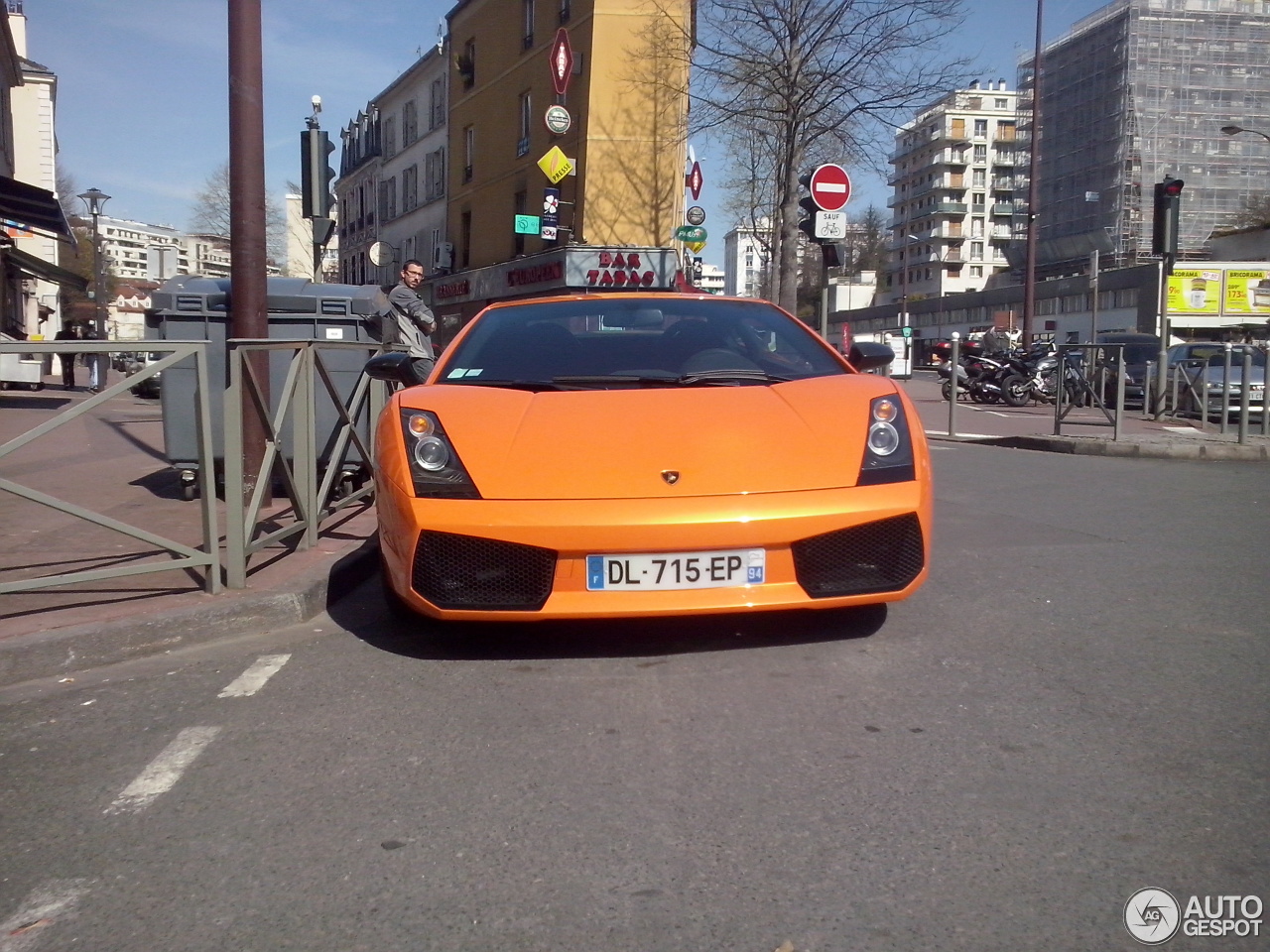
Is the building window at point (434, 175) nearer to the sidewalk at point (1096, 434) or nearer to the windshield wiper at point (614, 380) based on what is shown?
the sidewalk at point (1096, 434)

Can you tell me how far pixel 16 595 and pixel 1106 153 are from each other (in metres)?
72.9

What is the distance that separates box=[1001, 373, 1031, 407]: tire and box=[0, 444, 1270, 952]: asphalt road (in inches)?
730

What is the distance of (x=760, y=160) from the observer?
2842cm

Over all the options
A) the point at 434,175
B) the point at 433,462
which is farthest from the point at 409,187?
the point at 433,462

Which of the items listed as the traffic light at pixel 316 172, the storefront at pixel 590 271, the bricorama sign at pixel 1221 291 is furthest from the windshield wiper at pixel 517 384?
the bricorama sign at pixel 1221 291

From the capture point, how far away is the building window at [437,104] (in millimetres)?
42719

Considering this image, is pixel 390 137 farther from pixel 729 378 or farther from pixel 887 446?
pixel 887 446

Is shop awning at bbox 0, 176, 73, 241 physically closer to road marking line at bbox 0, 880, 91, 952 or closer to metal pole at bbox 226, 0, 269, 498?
metal pole at bbox 226, 0, 269, 498

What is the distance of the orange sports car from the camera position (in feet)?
11.9

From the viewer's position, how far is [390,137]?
5047 centimetres

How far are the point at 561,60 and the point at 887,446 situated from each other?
30.0 m

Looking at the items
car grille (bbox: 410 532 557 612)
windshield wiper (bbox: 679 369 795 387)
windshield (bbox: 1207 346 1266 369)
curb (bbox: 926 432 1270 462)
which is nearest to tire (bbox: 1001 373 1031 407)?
windshield (bbox: 1207 346 1266 369)

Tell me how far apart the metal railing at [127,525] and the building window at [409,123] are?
44338mm

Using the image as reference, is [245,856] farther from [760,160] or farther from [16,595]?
[760,160]
